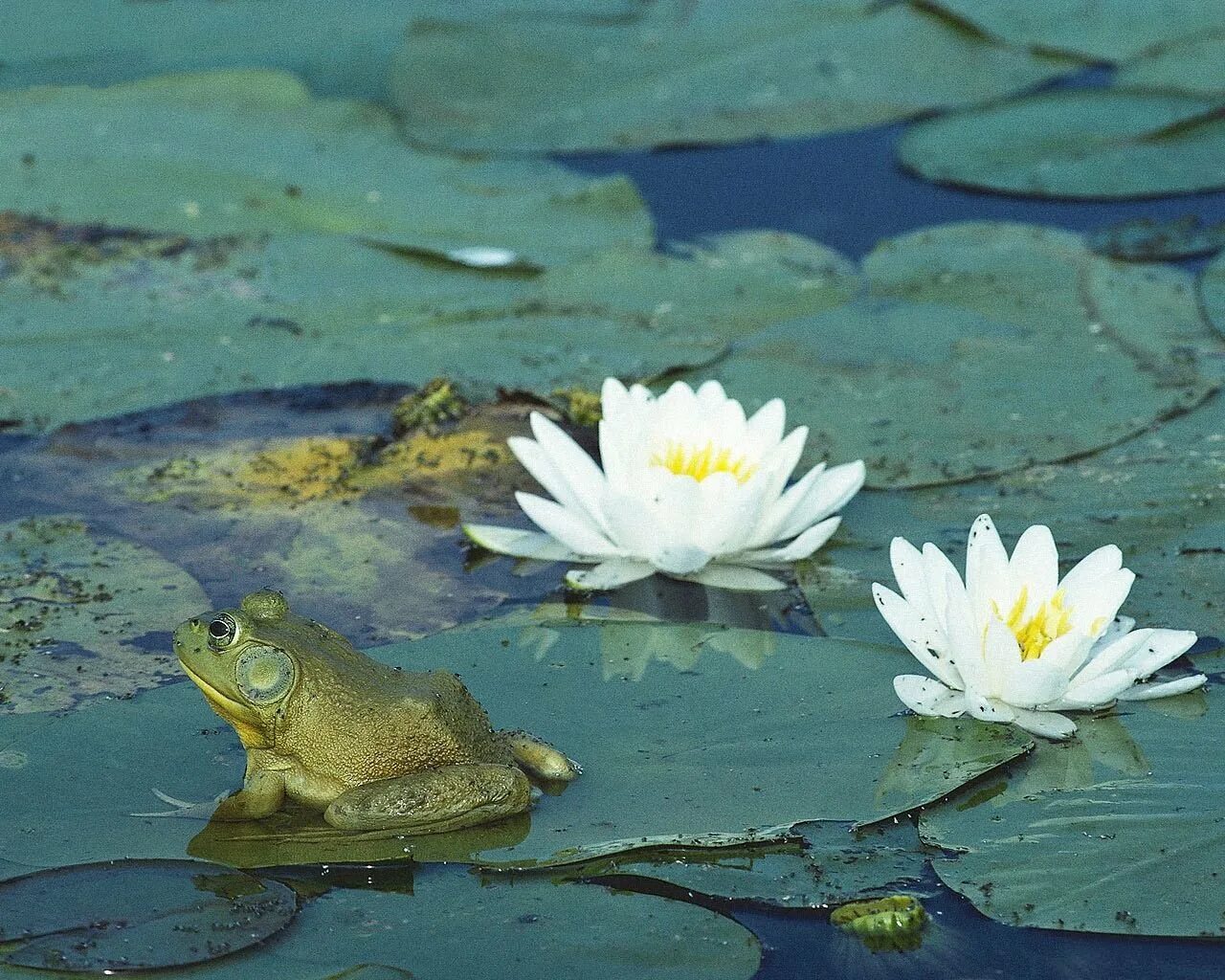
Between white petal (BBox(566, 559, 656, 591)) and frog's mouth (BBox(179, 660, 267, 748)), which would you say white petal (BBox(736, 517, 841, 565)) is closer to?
white petal (BBox(566, 559, 656, 591))

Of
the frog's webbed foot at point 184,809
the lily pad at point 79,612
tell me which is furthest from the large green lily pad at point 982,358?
the frog's webbed foot at point 184,809

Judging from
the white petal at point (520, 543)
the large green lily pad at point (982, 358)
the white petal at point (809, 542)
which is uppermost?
the white petal at point (809, 542)

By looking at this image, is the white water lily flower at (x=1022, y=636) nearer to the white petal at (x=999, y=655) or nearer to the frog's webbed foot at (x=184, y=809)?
the white petal at (x=999, y=655)

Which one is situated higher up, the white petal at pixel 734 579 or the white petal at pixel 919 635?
the white petal at pixel 919 635

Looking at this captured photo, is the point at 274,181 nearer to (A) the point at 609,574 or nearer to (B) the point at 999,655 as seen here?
(A) the point at 609,574

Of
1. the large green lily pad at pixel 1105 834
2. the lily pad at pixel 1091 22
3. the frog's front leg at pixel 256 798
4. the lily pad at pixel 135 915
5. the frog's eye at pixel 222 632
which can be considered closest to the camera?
the lily pad at pixel 135 915

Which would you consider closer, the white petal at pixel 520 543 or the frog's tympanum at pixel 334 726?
the frog's tympanum at pixel 334 726
